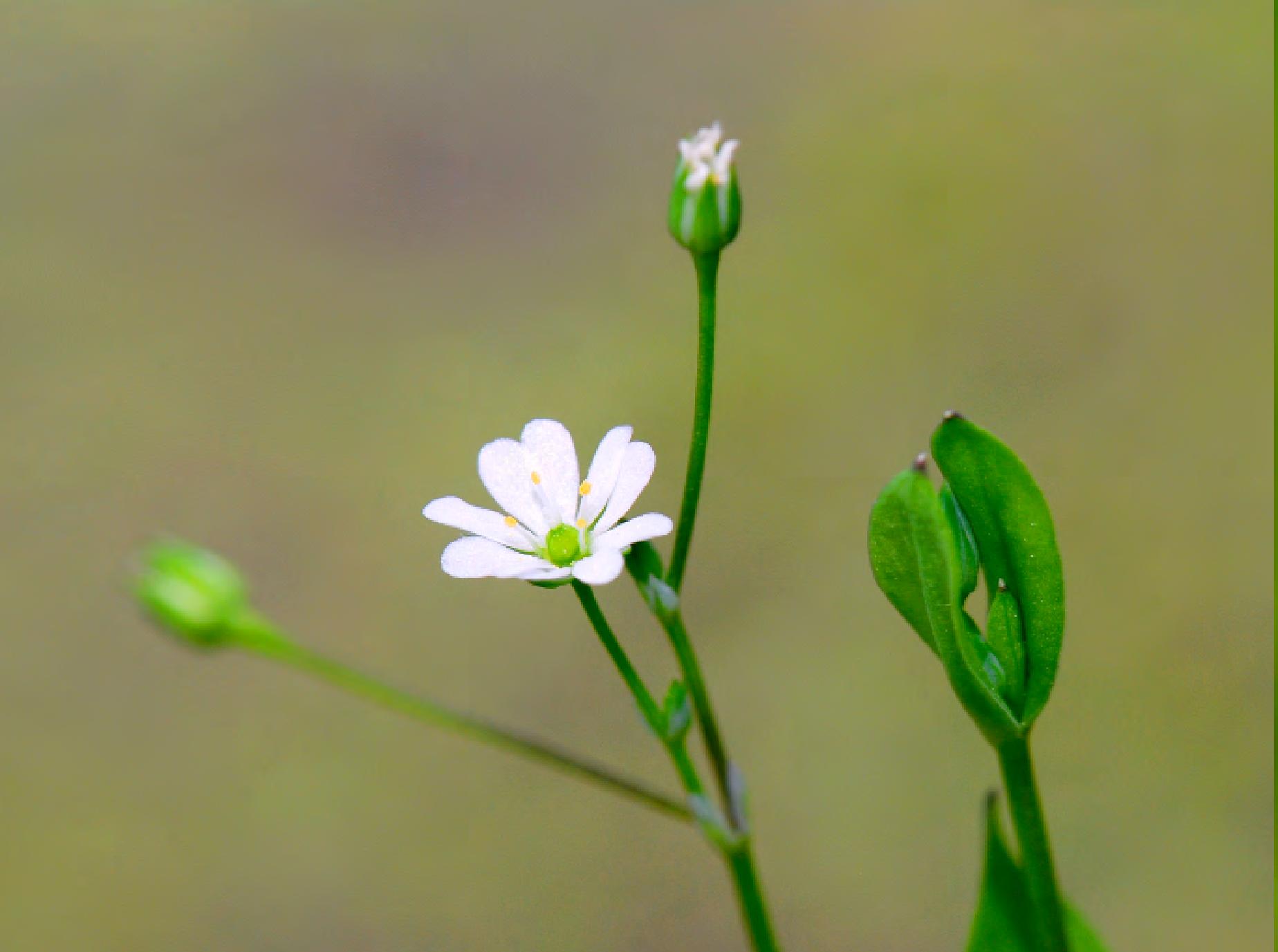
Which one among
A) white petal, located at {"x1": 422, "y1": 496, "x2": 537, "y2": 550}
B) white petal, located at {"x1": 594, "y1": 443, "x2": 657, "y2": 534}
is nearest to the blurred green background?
white petal, located at {"x1": 422, "y1": 496, "x2": 537, "y2": 550}

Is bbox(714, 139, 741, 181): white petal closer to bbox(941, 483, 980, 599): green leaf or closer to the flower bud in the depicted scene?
bbox(941, 483, 980, 599): green leaf

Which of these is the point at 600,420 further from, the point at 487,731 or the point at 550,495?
the point at 487,731

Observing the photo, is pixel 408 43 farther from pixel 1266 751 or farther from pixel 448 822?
pixel 1266 751

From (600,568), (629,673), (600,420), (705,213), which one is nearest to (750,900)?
(629,673)

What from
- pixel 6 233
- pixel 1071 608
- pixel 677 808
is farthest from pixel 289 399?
pixel 677 808

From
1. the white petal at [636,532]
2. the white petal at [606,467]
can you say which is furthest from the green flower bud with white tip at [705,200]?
the white petal at [636,532]

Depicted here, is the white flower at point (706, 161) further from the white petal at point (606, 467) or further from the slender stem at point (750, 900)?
the slender stem at point (750, 900)
